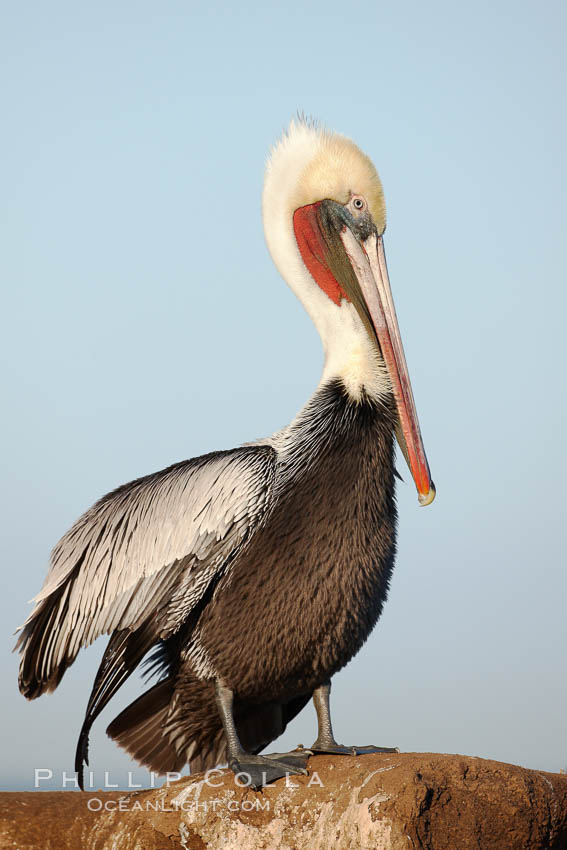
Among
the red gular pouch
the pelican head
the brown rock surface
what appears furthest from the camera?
the red gular pouch

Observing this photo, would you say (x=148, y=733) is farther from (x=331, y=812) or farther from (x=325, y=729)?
(x=331, y=812)

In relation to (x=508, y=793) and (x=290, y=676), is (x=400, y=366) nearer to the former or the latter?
(x=290, y=676)

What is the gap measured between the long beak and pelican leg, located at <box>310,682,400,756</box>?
47.3 inches


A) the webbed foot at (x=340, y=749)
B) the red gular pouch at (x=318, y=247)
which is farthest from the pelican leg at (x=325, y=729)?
the red gular pouch at (x=318, y=247)

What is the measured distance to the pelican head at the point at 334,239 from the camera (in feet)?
21.0

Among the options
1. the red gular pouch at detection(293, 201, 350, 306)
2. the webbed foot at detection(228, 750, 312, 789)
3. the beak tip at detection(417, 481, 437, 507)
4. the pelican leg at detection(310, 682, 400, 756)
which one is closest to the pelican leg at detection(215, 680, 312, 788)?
the webbed foot at detection(228, 750, 312, 789)

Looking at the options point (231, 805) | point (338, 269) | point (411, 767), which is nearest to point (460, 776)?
point (411, 767)

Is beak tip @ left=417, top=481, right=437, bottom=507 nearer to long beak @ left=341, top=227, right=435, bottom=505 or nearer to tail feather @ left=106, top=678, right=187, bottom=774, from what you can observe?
long beak @ left=341, top=227, right=435, bottom=505

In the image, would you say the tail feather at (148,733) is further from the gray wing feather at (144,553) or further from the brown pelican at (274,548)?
the gray wing feather at (144,553)

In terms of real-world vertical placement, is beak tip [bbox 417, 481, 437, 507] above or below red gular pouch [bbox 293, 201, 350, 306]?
below

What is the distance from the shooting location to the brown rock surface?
4.76m

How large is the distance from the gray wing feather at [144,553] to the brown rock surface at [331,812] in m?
0.88

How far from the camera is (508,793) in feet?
15.9

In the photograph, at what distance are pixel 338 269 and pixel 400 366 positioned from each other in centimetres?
74
